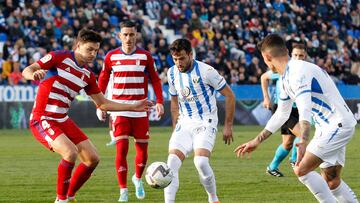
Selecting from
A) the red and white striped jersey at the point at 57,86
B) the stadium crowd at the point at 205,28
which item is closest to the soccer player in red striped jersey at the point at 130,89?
the red and white striped jersey at the point at 57,86

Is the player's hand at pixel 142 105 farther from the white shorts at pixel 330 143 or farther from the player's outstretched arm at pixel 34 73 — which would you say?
the white shorts at pixel 330 143

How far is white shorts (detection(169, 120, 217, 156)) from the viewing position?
37.4ft

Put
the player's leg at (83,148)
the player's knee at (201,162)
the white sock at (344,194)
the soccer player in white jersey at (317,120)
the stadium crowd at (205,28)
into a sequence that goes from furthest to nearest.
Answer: the stadium crowd at (205,28), the player's leg at (83,148), the player's knee at (201,162), the white sock at (344,194), the soccer player in white jersey at (317,120)

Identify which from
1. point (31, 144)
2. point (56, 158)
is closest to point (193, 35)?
point (31, 144)

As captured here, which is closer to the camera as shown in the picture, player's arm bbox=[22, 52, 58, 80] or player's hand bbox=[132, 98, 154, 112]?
player's arm bbox=[22, 52, 58, 80]

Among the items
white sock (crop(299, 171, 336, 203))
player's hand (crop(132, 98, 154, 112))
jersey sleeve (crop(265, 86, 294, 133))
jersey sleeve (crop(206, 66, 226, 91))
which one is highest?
jersey sleeve (crop(265, 86, 294, 133))

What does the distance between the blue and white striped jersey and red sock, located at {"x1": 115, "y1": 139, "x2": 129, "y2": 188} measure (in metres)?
1.51

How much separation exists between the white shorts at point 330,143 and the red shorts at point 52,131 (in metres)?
3.15

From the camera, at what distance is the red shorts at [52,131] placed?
11.4 m

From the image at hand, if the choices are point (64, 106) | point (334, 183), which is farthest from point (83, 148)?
point (334, 183)

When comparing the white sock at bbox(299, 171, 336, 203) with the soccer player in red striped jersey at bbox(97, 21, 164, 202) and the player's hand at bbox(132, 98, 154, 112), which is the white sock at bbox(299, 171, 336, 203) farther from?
the soccer player in red striped jersey at bbox(97, 21, 164, 202)

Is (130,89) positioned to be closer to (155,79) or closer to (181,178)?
(155,79)

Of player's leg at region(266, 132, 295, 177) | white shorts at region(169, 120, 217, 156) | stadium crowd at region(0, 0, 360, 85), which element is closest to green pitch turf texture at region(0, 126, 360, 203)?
player's leg at region(266, 132, 295, 177)

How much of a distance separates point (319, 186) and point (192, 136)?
93.7 inches
